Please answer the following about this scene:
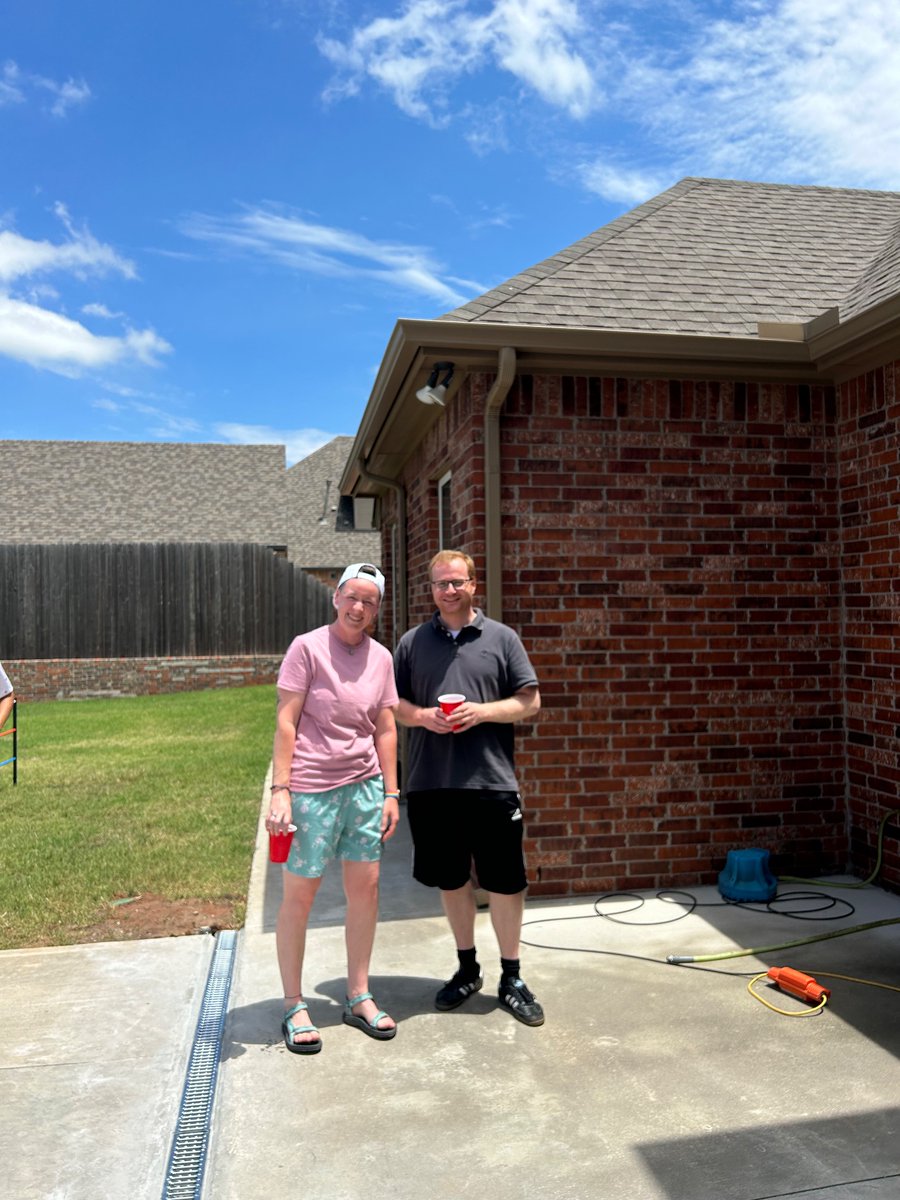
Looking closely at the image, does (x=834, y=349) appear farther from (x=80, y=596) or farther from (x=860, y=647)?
(x=80, y=596)

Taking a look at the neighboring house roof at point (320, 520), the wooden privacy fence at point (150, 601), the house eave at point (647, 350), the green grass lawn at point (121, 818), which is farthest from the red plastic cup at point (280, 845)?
the neighboring house roof at point (320, 520)

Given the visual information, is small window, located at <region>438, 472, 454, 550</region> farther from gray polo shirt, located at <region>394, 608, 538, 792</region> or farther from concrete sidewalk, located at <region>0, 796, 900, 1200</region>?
concrete sidewalk, located at <region>0, 796, 900, 1200</region>

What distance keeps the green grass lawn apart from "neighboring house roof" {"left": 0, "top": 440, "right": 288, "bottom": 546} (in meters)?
12.4

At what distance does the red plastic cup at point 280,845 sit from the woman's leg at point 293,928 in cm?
15

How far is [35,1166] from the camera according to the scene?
2826 mm

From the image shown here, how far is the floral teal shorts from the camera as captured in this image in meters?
3.56

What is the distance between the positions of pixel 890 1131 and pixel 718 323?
4.14 meters

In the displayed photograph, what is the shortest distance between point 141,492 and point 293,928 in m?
26.4

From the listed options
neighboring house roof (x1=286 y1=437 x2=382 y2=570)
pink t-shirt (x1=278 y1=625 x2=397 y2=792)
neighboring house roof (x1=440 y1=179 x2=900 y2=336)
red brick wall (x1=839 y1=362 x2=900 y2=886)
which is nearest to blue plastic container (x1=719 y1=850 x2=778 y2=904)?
red brick wall (x1=839 y1=362 x2=900 y2=886)

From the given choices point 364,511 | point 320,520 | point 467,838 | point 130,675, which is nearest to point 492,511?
point 467,838

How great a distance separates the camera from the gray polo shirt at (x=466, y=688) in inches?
150

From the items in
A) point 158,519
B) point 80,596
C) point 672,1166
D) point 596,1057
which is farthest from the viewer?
point 158,519

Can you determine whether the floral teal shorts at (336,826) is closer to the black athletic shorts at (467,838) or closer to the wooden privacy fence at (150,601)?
the black athletic shorts at (467,838)

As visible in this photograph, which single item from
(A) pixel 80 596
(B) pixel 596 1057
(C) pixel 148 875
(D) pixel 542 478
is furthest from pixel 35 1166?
(A) pixel 80 596
